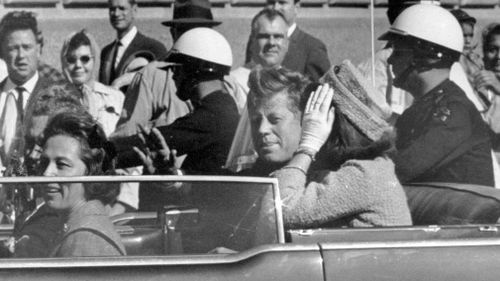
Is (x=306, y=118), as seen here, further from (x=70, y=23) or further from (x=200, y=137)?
(x=70, y=23)

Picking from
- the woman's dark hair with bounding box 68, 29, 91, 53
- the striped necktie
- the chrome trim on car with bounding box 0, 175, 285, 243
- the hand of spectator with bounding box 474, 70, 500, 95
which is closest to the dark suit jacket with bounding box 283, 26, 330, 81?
the hand of spectator with bounding box 474, 70, 500, 95

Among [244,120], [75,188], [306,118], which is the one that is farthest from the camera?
[244,120]

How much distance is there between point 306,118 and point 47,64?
84.0 inches

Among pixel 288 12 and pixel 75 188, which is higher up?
pixel 288 12

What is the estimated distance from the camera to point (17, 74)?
21.1 feet

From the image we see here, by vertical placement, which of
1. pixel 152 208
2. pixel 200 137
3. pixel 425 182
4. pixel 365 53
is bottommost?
pixel 152 208

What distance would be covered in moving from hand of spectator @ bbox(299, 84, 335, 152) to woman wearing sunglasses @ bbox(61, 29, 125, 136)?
5.52 ft

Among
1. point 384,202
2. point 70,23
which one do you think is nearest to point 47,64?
point 70,23

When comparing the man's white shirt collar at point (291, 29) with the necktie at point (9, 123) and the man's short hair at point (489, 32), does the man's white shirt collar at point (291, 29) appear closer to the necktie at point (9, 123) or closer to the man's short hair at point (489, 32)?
the man's short hair at point (489, 32)

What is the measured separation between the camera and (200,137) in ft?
18.9

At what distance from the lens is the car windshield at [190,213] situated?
3709 millimetres

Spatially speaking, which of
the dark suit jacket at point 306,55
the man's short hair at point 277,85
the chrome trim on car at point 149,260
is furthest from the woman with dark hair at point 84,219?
the dark suit jacket at point 306,55

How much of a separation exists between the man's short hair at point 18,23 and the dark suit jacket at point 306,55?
1087 millimetres

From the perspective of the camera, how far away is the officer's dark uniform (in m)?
5.34
